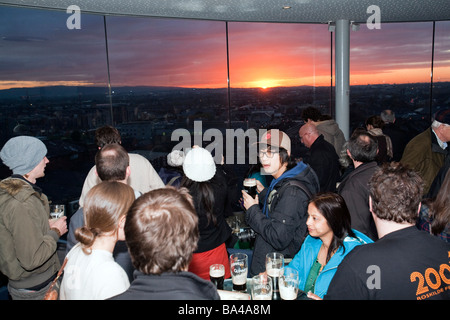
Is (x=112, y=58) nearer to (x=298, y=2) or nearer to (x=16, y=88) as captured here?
(x=16, y=88)

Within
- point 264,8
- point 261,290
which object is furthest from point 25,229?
point 264,8

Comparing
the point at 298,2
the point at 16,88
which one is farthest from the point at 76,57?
the point at 298,2

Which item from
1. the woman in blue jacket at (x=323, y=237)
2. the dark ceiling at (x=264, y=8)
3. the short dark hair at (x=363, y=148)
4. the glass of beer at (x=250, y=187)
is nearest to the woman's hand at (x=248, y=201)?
the glass of beer at (x=250, y=187)

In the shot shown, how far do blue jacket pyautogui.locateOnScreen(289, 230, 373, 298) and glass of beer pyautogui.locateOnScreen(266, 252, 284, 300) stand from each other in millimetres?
246

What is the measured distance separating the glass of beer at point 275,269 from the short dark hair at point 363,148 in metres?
A: 1.32

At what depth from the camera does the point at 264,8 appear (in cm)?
521

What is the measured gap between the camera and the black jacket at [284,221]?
2.42 meters

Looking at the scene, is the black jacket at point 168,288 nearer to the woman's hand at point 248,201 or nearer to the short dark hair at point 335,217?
the short dark hair at point 335,217

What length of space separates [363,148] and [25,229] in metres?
2.53

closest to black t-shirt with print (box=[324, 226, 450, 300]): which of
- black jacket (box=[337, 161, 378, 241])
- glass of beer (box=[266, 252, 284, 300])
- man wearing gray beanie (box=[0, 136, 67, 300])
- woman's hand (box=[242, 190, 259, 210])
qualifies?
glass of beer (box=[266, 252, 284, 300])

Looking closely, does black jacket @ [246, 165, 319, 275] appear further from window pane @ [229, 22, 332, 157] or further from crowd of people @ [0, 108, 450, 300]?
window pane @ [229, 22, 332, 157]

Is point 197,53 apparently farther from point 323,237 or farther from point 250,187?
point 323,237

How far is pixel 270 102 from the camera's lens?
6.92 m

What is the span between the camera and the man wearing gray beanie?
214 cm
